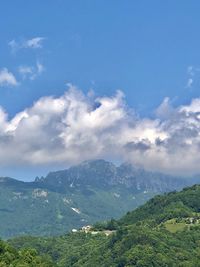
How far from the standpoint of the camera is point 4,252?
12525cm

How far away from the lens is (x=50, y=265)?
129 metres

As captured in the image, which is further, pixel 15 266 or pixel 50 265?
pixel 50 265

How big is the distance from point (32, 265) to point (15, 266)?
27.8ft

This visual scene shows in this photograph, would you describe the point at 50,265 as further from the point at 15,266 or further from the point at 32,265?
the point at 15,266

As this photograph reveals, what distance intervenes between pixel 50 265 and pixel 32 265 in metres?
8.42

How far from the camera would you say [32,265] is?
12106 cm

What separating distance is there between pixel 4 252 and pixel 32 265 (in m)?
7.78

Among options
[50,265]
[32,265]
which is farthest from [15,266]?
[50,265]

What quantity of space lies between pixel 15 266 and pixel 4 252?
505 inches

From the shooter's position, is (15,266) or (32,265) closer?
(15,266)

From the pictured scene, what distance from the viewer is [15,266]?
371 feet

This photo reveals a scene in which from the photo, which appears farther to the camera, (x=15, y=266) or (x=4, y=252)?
(x=4, y=252)

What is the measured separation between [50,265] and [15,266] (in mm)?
16872
